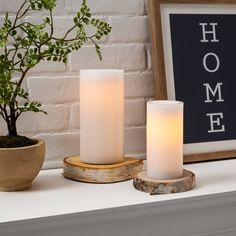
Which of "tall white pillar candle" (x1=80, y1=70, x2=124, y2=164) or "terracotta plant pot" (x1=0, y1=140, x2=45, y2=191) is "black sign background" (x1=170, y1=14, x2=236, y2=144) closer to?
"tall white pillar candle" (x1=80, y1=70, x2=124, y2=164)

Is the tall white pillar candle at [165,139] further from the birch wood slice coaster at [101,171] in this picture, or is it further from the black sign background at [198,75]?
the black sign background at [198,75]

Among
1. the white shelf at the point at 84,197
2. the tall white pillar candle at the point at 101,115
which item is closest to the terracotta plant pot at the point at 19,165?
the white shelf at the point at 84,197

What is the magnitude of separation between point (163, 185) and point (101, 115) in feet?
0.67

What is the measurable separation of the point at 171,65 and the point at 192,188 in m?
0.34

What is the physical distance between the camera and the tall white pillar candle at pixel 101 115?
1.02 meters

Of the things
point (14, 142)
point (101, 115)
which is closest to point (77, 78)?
point (101, 115)

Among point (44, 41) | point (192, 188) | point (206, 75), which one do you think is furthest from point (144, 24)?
point (192, 188)

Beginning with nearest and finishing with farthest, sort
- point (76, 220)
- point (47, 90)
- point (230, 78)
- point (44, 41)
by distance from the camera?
1. point (76, 220)
2. point (44, 41)
3. point (47, 90)
4. point (230, 78)

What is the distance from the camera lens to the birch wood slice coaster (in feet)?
3.26

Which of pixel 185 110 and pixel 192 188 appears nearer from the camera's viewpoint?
pixel 192 188

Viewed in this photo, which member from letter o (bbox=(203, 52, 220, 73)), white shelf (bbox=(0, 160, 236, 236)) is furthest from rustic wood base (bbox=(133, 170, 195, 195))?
letter o (bbox=(203, 52, 220, 73))

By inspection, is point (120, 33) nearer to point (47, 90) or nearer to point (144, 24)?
point (144, 24)

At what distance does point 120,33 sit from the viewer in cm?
116

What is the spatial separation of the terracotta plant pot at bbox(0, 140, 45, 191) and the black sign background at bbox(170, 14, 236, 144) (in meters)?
0.40
